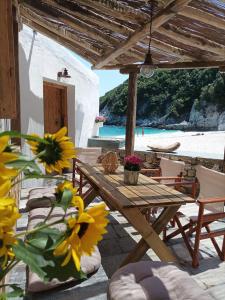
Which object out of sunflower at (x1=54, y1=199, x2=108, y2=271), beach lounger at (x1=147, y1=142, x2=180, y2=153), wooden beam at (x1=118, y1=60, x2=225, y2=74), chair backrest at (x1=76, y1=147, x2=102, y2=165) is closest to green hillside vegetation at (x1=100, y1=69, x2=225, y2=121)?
beach lounger at (x1=147, y1=142, x2=180, y2=153)

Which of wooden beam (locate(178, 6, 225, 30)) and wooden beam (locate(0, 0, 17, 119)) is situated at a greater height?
wooden beam (locate(178, 6, 225, 30))

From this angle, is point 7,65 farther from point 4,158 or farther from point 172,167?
point 172,167

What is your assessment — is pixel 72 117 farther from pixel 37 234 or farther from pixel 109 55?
pixel 37 234

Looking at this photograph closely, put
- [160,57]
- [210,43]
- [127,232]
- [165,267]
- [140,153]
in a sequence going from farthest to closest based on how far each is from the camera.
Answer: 1. [140,153]
2. [160,57]
3. [210,43]
4. [127,232]
5. [165,267]

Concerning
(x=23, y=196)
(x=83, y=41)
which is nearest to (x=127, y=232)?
(x=23, y=196)

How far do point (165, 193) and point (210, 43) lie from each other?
84.1 inches

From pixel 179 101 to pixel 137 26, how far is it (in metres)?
32.7

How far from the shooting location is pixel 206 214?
2.86 meters

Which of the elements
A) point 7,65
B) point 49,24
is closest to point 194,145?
point 49,24

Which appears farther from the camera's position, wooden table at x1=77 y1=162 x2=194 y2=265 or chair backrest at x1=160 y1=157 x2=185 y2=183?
chair backrest at x1=160 y1=157 x2=185 y2=183

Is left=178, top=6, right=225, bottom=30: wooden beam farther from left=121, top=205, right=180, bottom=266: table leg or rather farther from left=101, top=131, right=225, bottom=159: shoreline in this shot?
left=101, top=131, right=225, bottom=159: shoreline

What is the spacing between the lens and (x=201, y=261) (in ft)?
9.37

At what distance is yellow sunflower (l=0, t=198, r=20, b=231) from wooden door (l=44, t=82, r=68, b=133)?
663 cm

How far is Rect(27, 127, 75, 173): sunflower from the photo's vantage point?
0.62m
